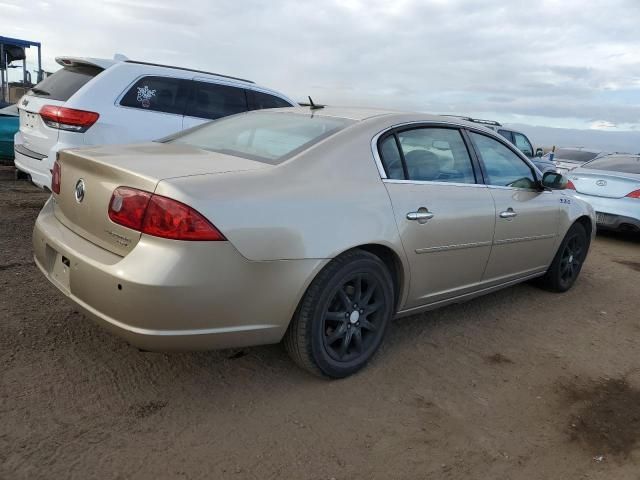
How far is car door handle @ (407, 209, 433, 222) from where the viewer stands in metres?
3.33

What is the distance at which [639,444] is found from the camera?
284 centimetres

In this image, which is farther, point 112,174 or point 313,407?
point 313,407

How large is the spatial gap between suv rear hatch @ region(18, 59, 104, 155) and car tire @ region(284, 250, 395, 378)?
12.0 ft

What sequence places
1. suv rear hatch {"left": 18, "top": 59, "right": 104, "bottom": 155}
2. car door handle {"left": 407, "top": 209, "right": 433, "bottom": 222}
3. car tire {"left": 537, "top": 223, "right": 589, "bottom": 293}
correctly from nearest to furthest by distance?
car door handle {"left": 407, "top": 209, "right": 433, "bottom": 222}
car tire {"left": 537, "top": 223, "right": 589, "bottom": 293}
suv rear hatch {"left": 18, "top": 59, "right": 104, "bottom": 155}

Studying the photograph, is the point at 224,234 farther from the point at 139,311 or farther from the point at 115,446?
the point at 115,446

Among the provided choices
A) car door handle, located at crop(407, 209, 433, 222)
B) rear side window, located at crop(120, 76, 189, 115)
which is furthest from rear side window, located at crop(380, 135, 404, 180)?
rear side window, located at crop(120, 76, 189, 115)

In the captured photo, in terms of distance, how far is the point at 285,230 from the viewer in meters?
2.71

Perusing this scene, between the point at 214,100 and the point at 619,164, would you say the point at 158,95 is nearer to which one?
the point at 214,100

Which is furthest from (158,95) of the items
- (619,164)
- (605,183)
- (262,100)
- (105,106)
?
(619,164)

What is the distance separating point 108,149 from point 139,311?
3.80ft

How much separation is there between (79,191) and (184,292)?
0.94 metres

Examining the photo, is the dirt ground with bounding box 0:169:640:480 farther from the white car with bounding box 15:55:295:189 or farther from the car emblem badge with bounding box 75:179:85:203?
the white car with bounding box 15:55:295:189

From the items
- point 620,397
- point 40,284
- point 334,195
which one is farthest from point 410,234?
point 40,284

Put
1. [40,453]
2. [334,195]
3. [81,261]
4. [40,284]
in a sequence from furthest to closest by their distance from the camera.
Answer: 1. [40,284]
2. [334,195]
3. [81,261]
4. [40,453]
